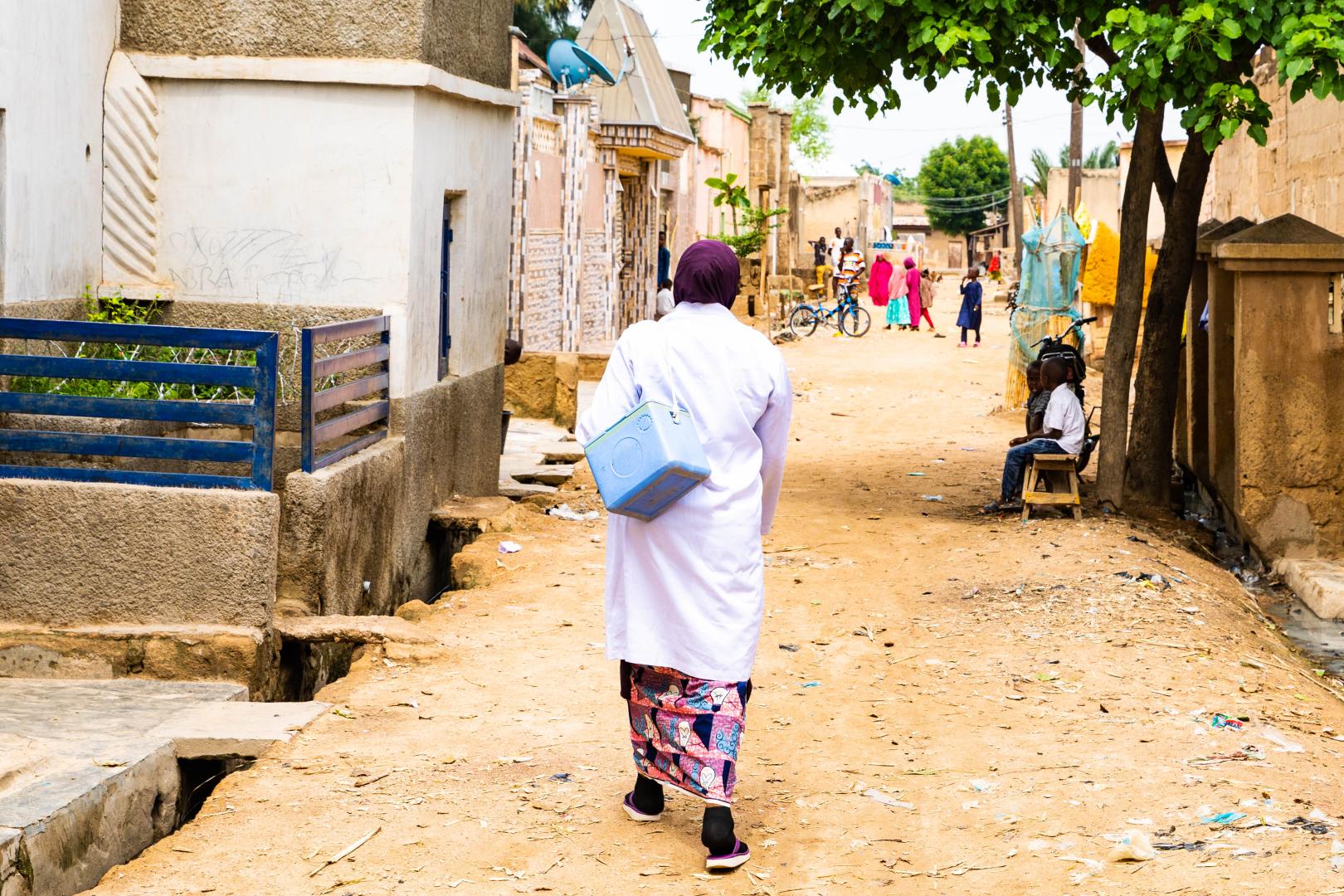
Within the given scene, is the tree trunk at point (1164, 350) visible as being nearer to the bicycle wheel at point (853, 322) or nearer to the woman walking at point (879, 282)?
the bicycle wheel at point (853, 322)

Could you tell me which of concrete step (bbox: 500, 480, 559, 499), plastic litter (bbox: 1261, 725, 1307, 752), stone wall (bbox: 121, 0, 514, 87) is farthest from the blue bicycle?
plastic litter (bbox: 1261, 725, 1307, 752)

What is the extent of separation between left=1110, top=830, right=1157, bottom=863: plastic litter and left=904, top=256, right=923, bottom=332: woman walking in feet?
85.2

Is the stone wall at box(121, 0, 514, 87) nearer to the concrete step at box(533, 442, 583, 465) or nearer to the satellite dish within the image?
the concrete step at box(533, 442, 583, 465)

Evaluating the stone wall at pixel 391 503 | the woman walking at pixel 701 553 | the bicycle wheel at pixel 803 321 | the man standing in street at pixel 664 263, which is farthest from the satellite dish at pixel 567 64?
the woman walking at pixel 701 553

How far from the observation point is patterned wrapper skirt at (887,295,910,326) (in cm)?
3084

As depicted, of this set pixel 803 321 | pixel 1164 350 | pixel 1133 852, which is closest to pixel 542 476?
pixel 1164 350

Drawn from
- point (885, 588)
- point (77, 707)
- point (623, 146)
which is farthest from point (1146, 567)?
point (623, 146)

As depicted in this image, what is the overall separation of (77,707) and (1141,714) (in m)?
4.16

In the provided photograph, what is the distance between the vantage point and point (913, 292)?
98.4 feet

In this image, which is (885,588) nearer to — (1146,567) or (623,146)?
(1146,567)

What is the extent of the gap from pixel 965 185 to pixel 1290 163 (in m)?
67.4

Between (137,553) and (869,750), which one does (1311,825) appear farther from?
(137,553)

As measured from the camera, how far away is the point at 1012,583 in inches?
322

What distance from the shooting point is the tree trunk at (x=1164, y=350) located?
10469 mm
